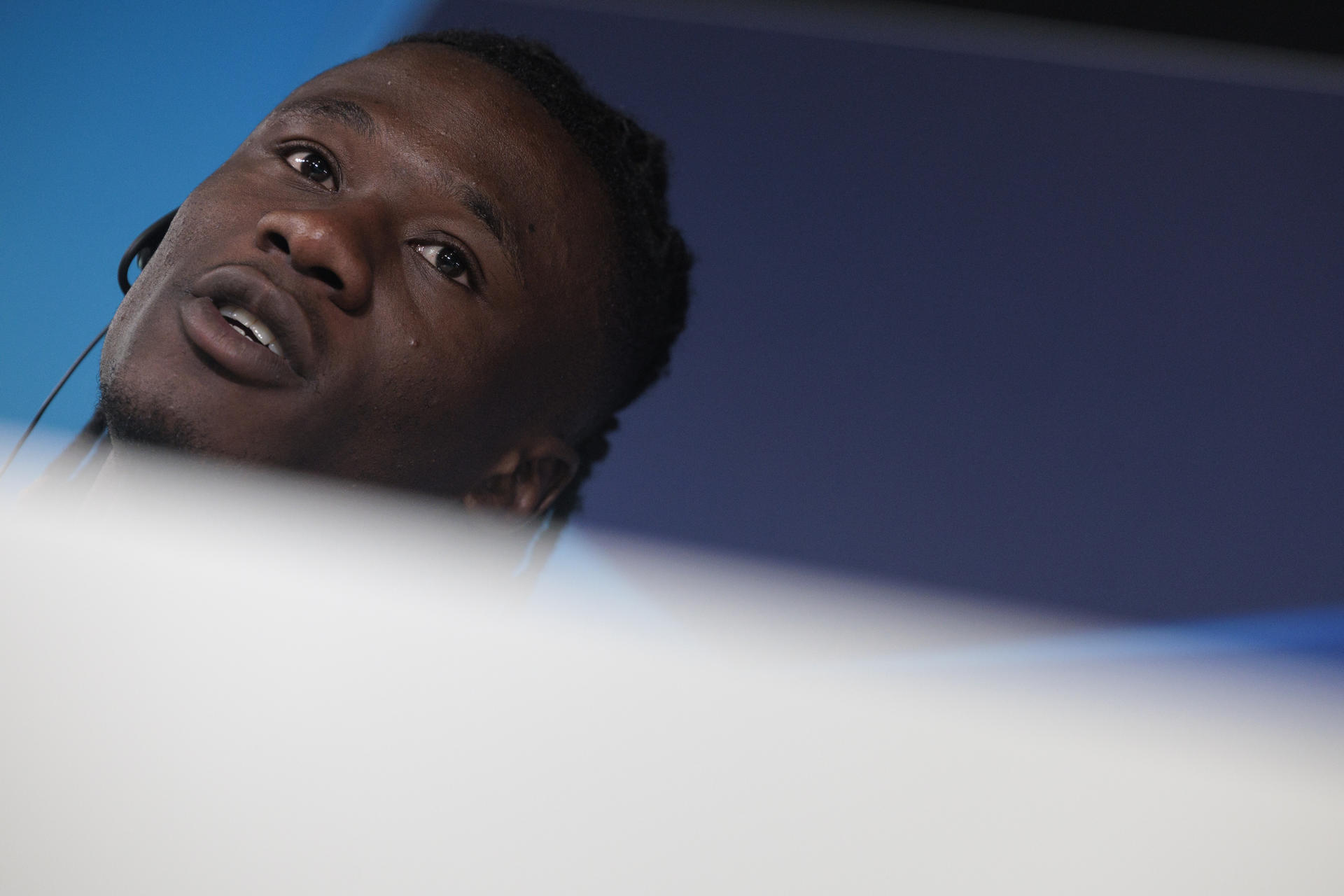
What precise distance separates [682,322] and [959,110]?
1.57ft

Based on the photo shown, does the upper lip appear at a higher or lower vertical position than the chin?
higher

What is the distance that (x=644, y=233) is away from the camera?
134 cm

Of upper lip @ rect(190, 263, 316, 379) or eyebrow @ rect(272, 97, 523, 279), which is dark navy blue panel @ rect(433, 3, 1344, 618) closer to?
eyebrow @ rect(272, 97, 523, 279)

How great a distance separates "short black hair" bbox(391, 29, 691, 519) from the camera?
1283 mm

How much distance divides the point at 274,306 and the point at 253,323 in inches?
1.3

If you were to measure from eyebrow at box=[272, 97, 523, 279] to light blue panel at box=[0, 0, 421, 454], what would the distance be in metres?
0.42

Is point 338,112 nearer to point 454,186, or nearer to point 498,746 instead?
point 454,186

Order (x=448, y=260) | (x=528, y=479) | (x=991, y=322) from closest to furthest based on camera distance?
(x=448, y=260) → (x=528, y=479) → (x=991, y=322)

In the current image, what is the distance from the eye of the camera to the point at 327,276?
0.99m

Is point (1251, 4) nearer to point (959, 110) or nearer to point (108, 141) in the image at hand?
point (959, 110)

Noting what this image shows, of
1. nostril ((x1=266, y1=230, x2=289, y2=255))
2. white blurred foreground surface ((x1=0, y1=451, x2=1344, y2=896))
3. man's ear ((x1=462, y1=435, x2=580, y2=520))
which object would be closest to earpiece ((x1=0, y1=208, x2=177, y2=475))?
white blurred foreground surface ((x1=0, y1=451, x2=1344, y2=896))

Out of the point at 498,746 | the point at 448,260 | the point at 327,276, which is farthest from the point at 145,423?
the point at 498,746

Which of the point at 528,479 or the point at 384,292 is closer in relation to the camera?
the point at 384,292

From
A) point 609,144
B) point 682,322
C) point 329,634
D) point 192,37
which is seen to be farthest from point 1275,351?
point 192,37
